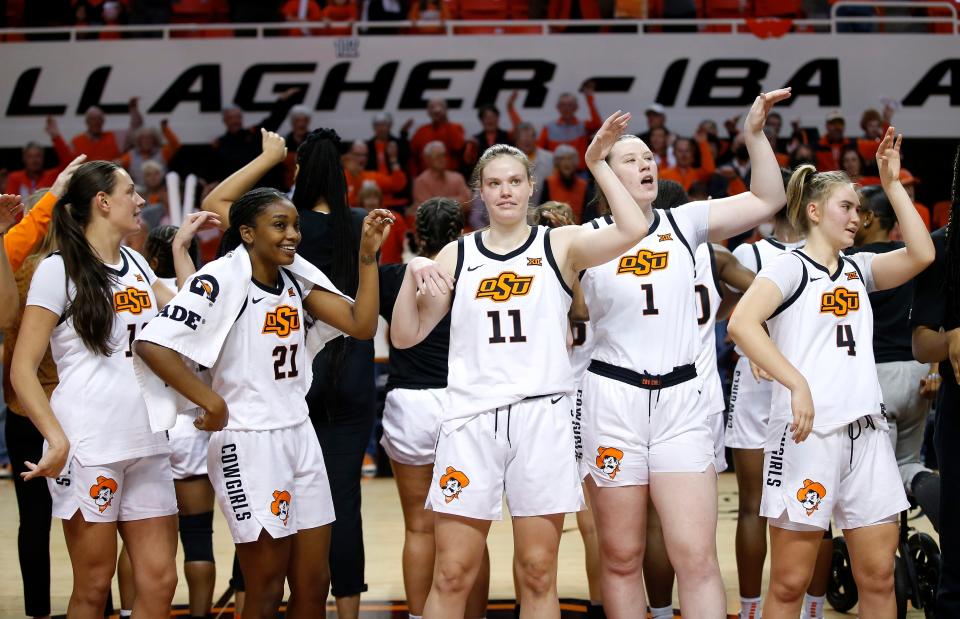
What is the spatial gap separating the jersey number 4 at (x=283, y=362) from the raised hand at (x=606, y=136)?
126 cm

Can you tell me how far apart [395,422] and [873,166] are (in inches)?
356

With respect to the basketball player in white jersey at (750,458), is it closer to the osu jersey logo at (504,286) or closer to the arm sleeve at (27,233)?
the osu jersey logo at (504,286)

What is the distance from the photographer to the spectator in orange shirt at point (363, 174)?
39.3 feet

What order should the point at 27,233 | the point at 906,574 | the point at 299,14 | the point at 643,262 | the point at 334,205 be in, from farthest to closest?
the point at 299,14, the point at 906,574, the point at 334,205, the point at 27,233, the point at 643,262

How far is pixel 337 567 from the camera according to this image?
4.84 meters

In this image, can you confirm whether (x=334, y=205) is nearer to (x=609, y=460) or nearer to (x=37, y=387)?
(x=37, y=387)

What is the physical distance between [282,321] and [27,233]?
1.21 metres

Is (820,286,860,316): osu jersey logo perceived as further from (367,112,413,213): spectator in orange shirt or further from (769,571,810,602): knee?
(367,112,413,213): spectator in orange shirt

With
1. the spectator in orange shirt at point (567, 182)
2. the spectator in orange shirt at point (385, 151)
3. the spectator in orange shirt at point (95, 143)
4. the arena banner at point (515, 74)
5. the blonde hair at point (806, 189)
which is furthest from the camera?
the arena banner at point (515, 74)

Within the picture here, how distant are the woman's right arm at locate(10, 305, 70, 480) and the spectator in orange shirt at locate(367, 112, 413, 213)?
8.52 metres

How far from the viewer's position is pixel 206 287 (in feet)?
13.1

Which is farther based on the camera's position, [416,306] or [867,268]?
[867,268]

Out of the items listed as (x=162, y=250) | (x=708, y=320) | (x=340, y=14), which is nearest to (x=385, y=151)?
(x=340, y=14)

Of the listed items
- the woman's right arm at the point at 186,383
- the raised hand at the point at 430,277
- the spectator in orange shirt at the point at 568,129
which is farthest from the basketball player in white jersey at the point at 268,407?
the spectator in orange shirt at the point at 568,129
